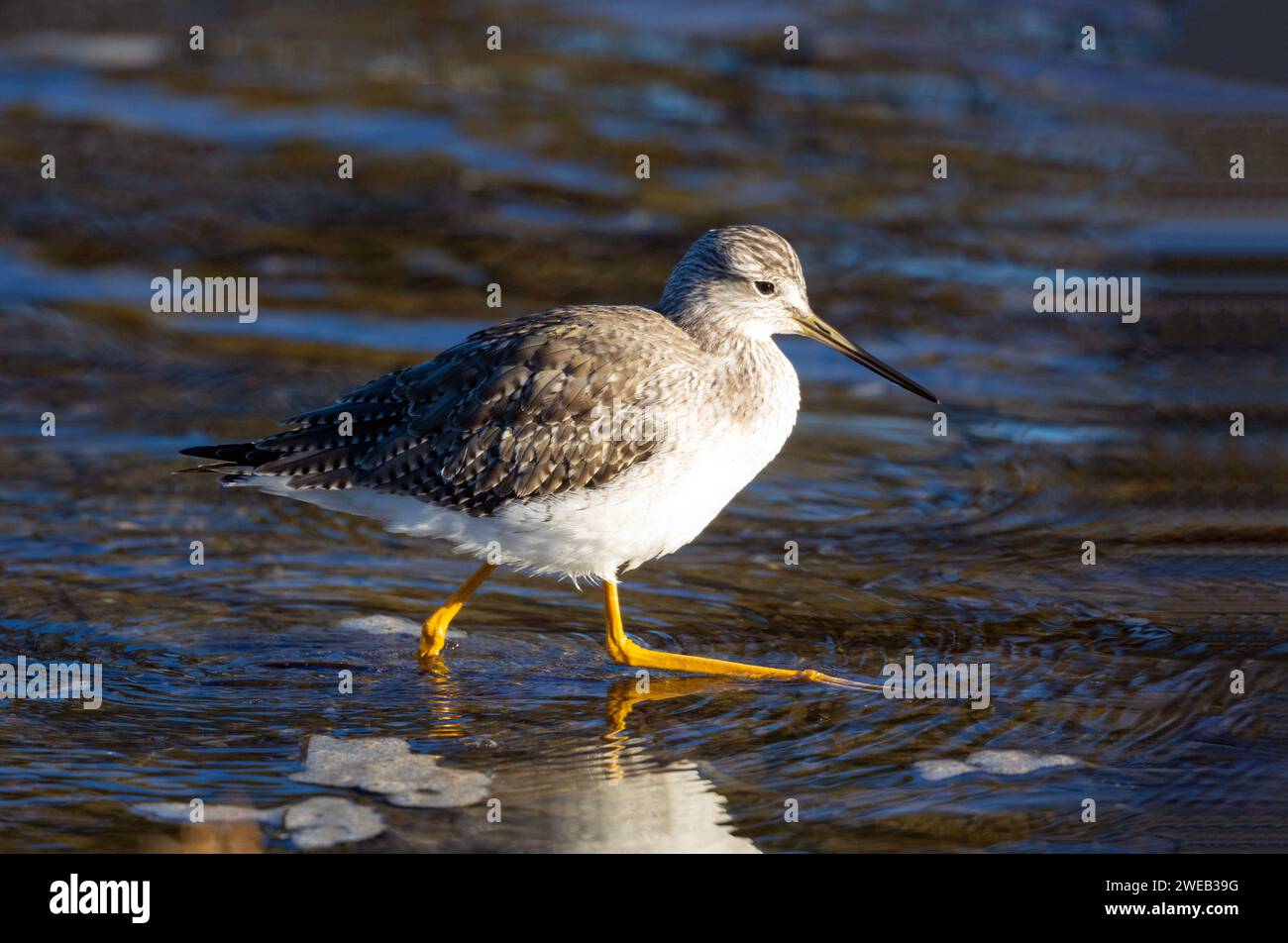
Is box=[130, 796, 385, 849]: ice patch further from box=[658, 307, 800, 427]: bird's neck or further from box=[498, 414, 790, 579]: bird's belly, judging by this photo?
box=[658, 307, 800, 427]: bird's neck

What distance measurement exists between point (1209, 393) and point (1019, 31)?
8175mm

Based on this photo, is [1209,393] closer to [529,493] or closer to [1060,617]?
[1060,617]

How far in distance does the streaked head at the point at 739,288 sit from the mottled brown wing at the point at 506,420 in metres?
0.20

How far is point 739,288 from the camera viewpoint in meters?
9.09

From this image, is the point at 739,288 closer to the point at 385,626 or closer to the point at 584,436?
the point at 584,436

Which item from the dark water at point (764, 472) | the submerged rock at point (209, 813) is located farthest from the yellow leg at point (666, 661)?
the submerged rock at point (209, 813)

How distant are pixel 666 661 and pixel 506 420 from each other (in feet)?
4.84

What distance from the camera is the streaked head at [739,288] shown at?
29.8ft

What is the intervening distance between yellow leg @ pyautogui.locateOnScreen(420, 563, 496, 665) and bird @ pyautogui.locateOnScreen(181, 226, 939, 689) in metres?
0.01

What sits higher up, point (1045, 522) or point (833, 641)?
point (1045, 522)

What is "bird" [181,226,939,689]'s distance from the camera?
8523 millimetres

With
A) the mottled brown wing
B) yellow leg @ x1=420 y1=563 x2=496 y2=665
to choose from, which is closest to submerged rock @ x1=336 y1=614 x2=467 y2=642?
yellow leg @ x1=420 y1=563 x2=496 y2=665
